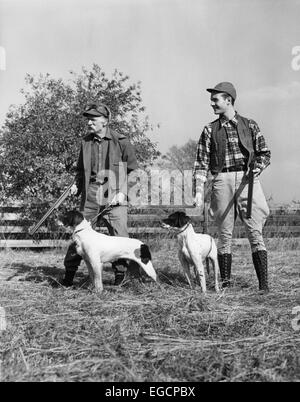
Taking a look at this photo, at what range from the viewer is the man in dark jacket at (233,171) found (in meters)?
4.97

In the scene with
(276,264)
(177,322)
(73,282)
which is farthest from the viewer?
(276,264)

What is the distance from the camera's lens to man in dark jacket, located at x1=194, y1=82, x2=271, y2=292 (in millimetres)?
4973

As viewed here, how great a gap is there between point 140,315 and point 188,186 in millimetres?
7358

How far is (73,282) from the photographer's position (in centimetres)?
578

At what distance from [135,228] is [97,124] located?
205 inches

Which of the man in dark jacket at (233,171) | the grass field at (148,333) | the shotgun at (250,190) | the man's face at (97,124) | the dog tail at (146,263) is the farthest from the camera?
the man's face at (97,124)

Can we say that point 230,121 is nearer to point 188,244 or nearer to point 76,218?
A: point 188,244

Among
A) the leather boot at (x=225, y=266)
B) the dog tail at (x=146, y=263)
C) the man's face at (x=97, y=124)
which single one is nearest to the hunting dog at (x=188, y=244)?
the leather boot at (x=225, y=266)

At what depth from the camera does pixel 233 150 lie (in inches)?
198

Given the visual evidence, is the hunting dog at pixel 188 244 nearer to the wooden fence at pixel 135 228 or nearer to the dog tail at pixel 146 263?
the dog tail at pixel 146 263

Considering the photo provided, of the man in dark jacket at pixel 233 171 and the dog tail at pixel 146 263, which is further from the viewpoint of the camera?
the dog tail at pixel 146 263

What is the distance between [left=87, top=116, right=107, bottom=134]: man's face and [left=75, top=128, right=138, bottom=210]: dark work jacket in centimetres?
11
